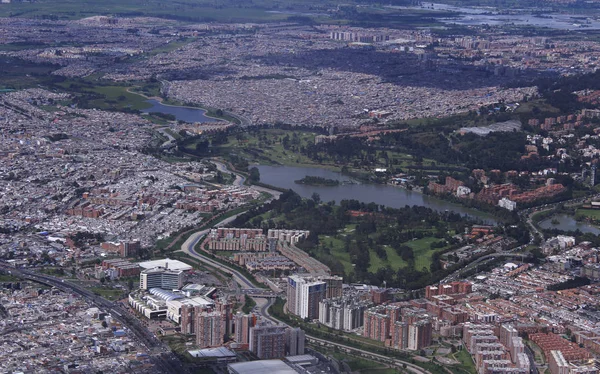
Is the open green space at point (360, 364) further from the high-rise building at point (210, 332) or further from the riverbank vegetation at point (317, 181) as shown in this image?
the riverbank vegetation at point (317, 181)

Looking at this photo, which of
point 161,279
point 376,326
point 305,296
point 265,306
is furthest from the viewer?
point 161,279

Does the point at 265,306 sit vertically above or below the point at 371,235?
above

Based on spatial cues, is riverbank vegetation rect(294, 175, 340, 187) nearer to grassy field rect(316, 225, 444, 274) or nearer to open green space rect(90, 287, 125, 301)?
grassy field rect(316, 225, 444, 274)

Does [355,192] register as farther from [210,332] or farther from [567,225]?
[210,332]

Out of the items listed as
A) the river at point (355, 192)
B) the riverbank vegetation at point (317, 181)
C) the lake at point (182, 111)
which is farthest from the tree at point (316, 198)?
the lake at point (182, 111)

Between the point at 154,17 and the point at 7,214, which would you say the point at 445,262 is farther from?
the point at 154,17

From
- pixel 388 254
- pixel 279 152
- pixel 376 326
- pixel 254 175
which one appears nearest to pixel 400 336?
pixel 376 326
